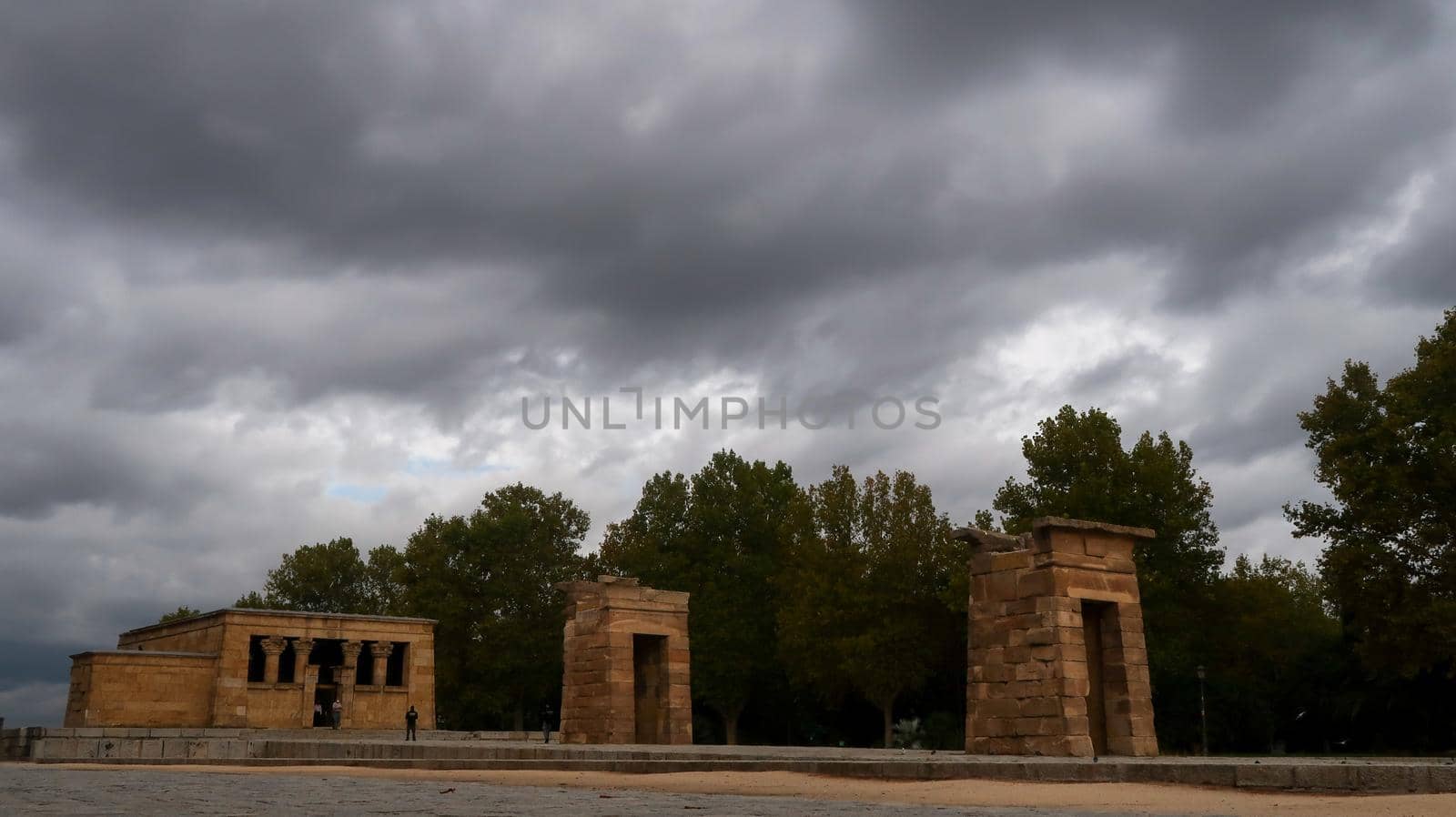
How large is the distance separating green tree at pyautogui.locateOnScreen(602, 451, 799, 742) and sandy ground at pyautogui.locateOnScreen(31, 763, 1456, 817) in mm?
30677

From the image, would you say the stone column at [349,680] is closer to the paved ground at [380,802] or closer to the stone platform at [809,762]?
the stone platform at [809,762]

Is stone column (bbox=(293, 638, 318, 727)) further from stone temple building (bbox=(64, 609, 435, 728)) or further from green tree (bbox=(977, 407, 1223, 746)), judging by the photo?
green tree (bbox=(977, 407, 1223, 746))

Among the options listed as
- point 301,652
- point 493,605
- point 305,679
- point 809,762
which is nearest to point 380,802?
point 809,762

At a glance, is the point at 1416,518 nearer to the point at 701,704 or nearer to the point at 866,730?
the point at 866,730

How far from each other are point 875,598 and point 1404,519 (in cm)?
1712

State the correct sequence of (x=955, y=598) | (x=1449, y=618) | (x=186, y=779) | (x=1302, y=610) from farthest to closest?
1. (x=1302, y=610)
2. (x=955, y=598)
3. (x=1449, y=618)
4. (x=186, y=779)

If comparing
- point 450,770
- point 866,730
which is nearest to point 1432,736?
point 866,730

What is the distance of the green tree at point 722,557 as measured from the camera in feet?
147

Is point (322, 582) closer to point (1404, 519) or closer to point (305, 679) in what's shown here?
point (305, 679)

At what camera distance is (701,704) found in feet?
161

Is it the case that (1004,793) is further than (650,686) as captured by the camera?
No

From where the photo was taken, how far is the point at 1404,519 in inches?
1124

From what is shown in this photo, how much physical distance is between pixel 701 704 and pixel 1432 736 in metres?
27.2

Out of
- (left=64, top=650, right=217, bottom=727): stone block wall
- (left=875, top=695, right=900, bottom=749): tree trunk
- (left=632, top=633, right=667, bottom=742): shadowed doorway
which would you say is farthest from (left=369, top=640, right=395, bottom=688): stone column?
(left=875, top=695, right=900, bottom=749): tree trunk
